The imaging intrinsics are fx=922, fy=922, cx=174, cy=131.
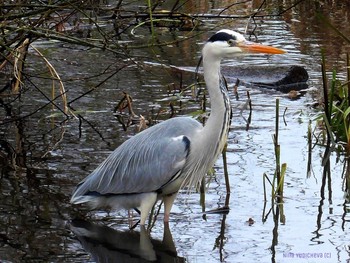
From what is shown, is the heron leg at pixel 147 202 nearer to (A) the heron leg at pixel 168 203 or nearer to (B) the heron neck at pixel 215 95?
(A) the heron leg at pixel 168 203

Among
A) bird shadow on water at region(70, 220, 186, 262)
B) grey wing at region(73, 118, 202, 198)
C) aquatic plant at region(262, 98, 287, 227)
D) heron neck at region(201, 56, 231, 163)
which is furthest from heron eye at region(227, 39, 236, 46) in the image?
bird shadow on water at region(70, 220, 186, 262)

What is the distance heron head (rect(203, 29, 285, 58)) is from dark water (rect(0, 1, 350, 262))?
1100 mm

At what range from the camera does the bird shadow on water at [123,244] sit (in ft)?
19.0

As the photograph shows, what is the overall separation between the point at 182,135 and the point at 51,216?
3.52 feet

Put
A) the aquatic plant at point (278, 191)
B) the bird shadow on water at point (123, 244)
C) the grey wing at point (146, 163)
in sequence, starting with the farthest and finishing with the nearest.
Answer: the aquatic plant at point (278, 191) < the grey wing at point (146, 163) < the bird shadow on water at point (123, 244)

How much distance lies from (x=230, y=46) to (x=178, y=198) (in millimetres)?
1366

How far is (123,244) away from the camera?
600 cm

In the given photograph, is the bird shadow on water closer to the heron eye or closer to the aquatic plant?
the aquatic plant

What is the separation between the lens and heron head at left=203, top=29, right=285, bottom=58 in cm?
610

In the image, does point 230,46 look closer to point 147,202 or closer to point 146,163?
point 146,163

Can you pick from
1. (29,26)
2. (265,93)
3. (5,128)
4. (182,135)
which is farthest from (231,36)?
(265,93)

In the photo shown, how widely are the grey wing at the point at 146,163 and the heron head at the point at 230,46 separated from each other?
0.54 m

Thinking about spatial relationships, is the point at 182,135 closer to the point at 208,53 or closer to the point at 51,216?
the point at 208,53

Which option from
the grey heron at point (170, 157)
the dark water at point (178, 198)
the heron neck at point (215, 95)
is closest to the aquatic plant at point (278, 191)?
the dark water at point (178, 198)
